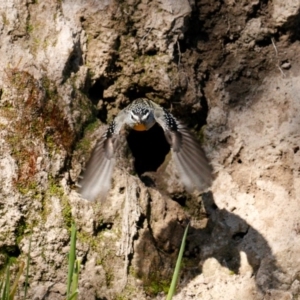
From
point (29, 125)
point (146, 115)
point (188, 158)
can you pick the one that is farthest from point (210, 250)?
point (29, 125)

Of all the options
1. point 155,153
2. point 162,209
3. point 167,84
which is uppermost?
point 167,84

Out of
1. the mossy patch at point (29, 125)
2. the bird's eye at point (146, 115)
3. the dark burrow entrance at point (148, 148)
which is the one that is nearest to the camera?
the mossy patch at point (29, 125)

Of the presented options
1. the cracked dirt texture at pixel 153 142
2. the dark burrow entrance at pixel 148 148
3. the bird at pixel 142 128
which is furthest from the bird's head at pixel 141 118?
the dark burrow entrance at pixel 148 148

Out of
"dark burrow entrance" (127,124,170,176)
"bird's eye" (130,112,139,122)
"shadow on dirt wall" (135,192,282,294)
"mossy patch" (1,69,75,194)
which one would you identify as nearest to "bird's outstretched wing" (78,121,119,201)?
"bird's eye" (130,112,139,122)

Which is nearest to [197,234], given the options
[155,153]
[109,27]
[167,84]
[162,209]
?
[162,209]

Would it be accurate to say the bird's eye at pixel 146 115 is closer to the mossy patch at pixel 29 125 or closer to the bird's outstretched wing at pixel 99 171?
the bird's outstretched wing at pixel 99 171

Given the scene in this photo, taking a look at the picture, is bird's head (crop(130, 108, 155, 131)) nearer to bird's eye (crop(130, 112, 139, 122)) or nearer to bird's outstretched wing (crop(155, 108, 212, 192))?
bird's eye (crop(130, 112, 139, 122))

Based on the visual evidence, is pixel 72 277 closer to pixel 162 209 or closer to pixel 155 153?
pixel 162 209
